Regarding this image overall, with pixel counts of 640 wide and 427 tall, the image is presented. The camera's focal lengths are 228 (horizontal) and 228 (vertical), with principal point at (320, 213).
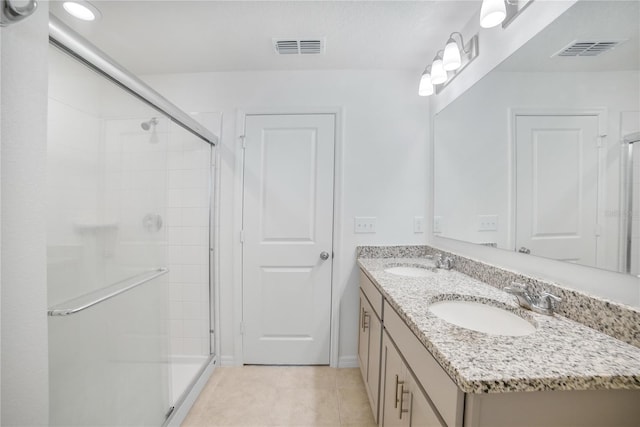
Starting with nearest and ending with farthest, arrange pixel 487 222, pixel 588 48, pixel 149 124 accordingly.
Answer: pixel 588 48
pixel 149 124
pixel 487 222

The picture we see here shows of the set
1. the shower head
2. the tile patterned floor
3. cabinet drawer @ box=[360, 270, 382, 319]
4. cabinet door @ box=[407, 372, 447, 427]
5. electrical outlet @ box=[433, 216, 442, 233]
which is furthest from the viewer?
electrical outlet @ box=[433, 216, 442, 233]

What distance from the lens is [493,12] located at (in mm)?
978

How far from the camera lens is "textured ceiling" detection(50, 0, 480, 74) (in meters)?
1.29

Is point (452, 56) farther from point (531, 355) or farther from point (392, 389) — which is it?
point (392, 389)

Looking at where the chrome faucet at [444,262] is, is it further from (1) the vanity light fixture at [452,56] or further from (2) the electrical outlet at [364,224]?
(1) the vanity light fixture at [452,56]

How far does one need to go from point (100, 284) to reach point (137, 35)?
62.8 inches

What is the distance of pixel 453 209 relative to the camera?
1572 millimetres

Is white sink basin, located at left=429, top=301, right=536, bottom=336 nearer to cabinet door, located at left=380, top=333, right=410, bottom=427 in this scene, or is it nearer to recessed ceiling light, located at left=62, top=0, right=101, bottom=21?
cabinet door, located at left=380, top=333, right=410, bottom=427

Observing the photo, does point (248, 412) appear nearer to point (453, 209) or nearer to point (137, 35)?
point (453, 209)

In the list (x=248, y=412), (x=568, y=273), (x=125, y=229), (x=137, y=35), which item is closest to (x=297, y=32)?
(x=137, y=35)

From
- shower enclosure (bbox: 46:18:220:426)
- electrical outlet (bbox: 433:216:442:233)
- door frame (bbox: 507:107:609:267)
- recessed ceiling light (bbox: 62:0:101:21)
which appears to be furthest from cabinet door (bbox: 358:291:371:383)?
recessed ceiling light (bbox: 62:0:101:21)

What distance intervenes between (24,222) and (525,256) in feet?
5.73

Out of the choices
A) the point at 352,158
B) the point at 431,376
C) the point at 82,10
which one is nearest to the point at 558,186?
the point at 431,376

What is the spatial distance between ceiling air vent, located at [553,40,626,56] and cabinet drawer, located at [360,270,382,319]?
4.06 ft
